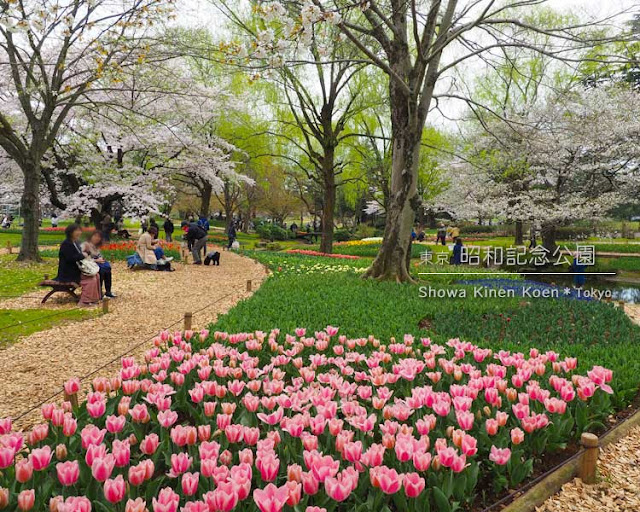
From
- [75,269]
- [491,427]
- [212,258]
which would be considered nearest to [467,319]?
[491,427]

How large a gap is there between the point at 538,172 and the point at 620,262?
5686mm

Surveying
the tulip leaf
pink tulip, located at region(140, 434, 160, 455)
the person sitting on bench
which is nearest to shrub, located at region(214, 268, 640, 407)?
the tulip leaf

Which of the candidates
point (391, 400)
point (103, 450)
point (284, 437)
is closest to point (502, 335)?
point (391, 400)

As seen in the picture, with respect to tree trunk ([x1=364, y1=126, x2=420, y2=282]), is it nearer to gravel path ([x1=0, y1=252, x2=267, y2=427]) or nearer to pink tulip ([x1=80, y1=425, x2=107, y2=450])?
gravel path ([x1=0, y1=252, x2=267, y2=427])

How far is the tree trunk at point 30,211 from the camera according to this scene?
14.2 metres

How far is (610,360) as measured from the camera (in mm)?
4707

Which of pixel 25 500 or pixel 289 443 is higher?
pixel 25 500

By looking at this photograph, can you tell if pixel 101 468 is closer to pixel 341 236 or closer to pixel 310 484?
pixel 310 484

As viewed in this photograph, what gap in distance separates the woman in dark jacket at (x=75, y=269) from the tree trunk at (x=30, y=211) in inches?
252

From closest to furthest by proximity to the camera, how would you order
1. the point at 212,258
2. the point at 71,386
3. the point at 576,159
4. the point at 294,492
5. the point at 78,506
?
the point at 78,506 → the point at 294,492 → the point at 71,386 → the point at 212,258 → the point at 576,159

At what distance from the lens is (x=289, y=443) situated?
2.69 meters

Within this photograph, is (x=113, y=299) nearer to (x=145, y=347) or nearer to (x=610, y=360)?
(x=145, y=347)

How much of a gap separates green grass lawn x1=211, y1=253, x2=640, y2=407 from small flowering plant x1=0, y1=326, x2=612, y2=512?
1099 millimetres

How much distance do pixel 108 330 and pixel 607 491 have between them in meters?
6.54
